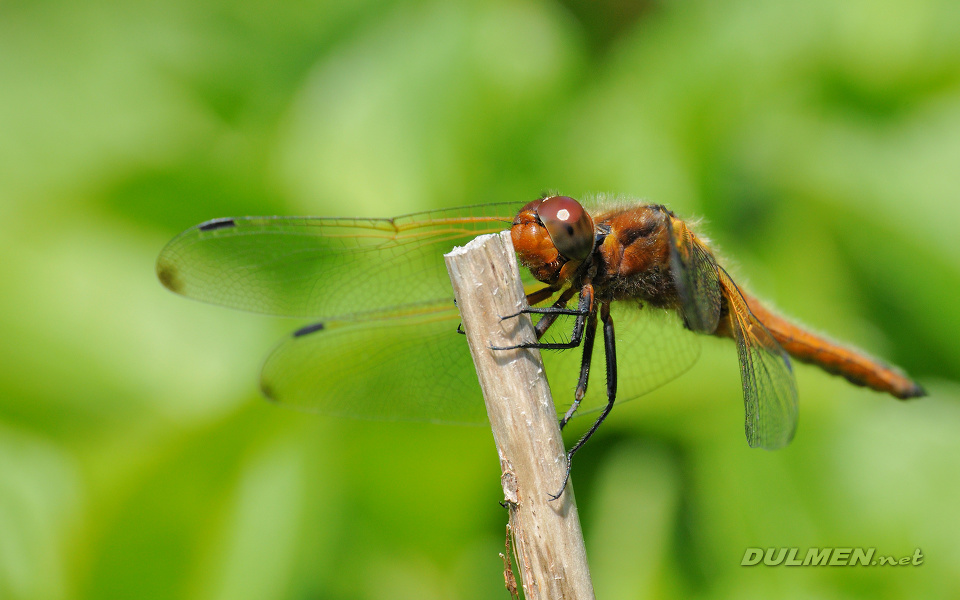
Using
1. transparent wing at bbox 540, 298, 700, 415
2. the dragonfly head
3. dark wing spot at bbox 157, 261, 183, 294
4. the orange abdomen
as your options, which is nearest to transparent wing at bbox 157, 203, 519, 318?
dark wing spot at bbox 157, 261, 183, 294

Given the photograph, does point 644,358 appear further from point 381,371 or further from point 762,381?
point 381,371

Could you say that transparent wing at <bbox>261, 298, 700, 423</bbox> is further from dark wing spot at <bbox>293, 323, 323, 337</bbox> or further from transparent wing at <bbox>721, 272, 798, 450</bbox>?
transparent wing at <bbox>721, 272, 798, 450</bbox>

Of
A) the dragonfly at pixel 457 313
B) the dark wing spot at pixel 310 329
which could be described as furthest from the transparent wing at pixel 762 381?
the dark wing spot at pixel 310 329

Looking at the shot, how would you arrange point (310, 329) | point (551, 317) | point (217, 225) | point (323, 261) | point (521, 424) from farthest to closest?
point (310, 329) < point (323, 261) < point (217, 225) < point (551, 317) < point (521, 424)

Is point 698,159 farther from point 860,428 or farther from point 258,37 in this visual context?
point 258,37

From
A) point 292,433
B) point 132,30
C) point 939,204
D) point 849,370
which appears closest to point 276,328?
point 292,433

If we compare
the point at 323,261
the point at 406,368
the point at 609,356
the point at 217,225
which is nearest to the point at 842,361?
the point at 609,356
